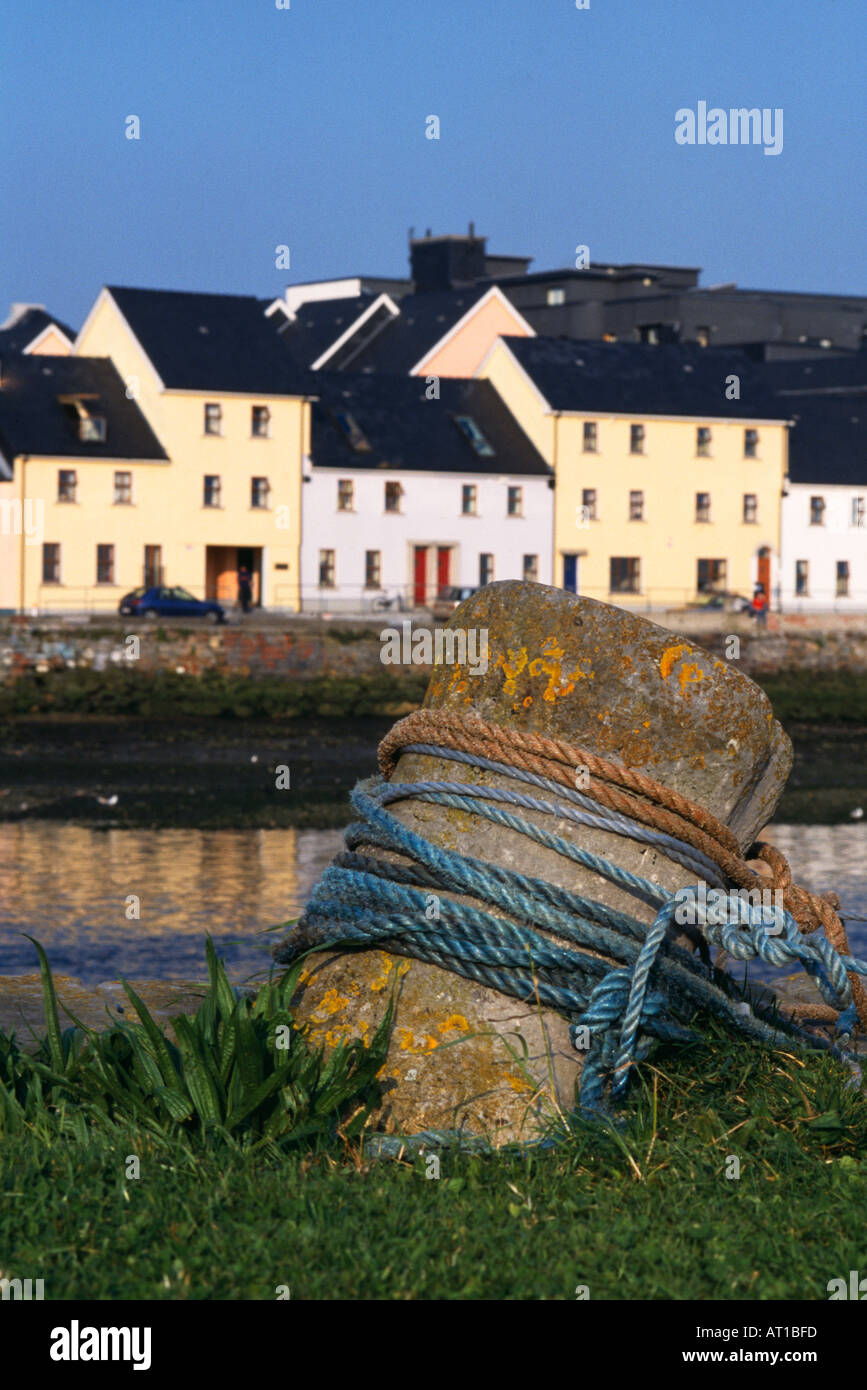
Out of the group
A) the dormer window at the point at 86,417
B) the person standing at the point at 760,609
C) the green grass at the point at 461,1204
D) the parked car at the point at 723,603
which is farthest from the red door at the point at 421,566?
the green grass at the point at 461,1204

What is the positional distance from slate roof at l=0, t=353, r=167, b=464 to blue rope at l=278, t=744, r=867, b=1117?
173ft

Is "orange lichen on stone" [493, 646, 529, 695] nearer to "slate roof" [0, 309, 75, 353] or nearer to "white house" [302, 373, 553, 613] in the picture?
"white house" [302, 373, 553, 613]

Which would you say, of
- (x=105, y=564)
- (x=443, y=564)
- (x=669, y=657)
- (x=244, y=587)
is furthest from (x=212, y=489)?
(x=669, y=657)

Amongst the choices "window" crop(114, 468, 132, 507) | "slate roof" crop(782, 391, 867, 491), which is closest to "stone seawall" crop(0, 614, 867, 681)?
"window" crop(114, 468, 132, 507)

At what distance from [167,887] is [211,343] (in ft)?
139

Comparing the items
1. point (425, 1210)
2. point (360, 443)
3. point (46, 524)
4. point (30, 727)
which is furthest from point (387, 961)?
point (360, 443)

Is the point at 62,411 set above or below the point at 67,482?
above

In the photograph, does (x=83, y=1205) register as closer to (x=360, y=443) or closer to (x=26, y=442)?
(x=26, y=442)

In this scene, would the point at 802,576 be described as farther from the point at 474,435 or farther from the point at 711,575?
the point at 474,435

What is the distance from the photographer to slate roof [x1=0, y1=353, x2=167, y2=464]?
2221 inches

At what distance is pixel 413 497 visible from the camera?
61.6 meters

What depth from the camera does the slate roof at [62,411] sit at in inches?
2221

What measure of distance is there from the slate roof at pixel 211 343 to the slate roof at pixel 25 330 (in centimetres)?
1494

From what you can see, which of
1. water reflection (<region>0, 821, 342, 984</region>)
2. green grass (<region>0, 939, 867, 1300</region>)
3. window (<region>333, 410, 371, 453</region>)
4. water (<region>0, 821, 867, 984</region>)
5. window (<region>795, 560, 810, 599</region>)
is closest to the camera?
green grass (<region>0, 939, 867, 1300</region>)
